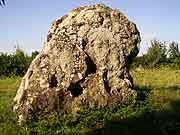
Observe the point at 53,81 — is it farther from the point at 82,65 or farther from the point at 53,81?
the point at 82,65

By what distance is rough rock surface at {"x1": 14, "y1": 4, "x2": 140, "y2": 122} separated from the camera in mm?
14164

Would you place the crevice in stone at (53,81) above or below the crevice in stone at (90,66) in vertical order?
below

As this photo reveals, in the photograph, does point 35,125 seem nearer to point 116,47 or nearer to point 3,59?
point 116,47

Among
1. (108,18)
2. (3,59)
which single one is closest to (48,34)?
(108,18)

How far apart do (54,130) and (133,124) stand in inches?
91.0

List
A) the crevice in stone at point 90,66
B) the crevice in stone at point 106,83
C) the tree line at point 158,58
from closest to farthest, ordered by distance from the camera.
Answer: the crevice in stone at point 106,83, the crevice in stone at point 90,66, the tree line at point 158,58

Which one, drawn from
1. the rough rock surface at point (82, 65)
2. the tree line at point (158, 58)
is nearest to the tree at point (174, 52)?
the tree line at point (158, 58)

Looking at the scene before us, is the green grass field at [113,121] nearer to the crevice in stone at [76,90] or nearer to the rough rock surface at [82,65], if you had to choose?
the rough rock surface at [82,65]

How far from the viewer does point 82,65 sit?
14.7m

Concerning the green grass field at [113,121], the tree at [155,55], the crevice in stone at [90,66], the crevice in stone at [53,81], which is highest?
the tree at [155,55]

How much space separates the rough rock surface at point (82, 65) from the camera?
1416cm

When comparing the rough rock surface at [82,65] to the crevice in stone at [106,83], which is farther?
the crevice in stone at [106,83]

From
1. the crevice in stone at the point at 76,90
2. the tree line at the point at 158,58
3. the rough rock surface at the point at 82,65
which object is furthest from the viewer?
the tree line at the point at 158,58

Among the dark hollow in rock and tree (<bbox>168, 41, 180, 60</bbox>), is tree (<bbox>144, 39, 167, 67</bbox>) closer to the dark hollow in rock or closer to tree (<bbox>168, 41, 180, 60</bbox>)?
tree (<bbox>168, 41, 180, 60</bbox>)
